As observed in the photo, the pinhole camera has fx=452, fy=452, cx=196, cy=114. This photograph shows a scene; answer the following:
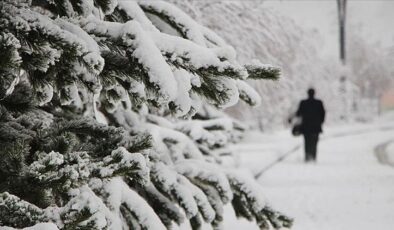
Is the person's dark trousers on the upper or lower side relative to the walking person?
lower

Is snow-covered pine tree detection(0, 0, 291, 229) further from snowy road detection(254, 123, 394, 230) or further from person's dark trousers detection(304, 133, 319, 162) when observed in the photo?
person's dark trousers detection(304, 133, 319, 162)

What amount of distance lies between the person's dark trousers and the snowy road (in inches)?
12.1

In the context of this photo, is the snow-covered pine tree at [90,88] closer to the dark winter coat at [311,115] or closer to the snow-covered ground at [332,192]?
the snow-covered ground at [332,192]

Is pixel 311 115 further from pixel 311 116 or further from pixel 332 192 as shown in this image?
pixel 332 192

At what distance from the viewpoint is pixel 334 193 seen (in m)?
7.03

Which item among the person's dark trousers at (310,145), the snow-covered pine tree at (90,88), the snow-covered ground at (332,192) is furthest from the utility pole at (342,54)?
the snow-covered pine tree at (90,88)

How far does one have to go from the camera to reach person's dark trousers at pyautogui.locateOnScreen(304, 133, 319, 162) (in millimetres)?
11117

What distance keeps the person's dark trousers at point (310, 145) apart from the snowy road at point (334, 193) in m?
0.31

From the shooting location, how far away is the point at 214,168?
283 cm

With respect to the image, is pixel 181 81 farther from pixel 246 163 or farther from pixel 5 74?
pixel 246 163

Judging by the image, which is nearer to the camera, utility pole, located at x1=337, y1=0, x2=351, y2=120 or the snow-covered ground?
the snow-covered ground

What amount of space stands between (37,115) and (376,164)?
1021 centimetres

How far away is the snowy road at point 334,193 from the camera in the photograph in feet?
17.1

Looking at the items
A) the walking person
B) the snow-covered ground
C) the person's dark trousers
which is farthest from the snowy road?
the walking person
